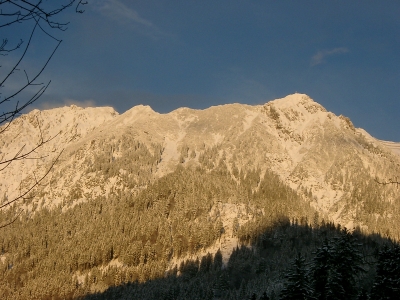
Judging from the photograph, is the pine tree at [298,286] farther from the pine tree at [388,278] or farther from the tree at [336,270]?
the pine tree at [388,278]

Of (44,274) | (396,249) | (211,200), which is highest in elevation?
(211,200)

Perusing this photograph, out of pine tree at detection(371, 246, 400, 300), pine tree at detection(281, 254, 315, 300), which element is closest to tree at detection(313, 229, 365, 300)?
pine tree at detection(281, 254, 315, 300)

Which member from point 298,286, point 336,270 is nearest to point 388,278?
point 336,270

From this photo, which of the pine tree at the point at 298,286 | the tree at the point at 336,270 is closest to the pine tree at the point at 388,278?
the tree at the point at 336,270

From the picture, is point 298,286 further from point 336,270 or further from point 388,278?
point 388,278

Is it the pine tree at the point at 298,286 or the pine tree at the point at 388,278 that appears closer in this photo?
the pine tree at the point at 298,286

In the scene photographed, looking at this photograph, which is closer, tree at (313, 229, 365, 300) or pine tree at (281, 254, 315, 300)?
pine tree at (281, 254, 315, 300)

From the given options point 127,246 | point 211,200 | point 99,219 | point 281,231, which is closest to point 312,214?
point 281,231

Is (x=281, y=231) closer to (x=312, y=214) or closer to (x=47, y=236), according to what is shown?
(x=312, y=214)

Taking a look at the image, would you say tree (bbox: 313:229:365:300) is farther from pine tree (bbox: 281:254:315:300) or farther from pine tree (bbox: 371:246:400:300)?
pine tree (bbox: 371:246:400:300)

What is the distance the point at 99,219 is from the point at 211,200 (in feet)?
146

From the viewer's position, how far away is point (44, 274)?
15162 centimetres

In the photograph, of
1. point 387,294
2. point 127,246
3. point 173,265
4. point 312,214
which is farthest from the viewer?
point 312,214

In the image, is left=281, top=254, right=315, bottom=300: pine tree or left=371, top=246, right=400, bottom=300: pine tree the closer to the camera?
left=281, top=254, right=315, bottom=300: pine tree
